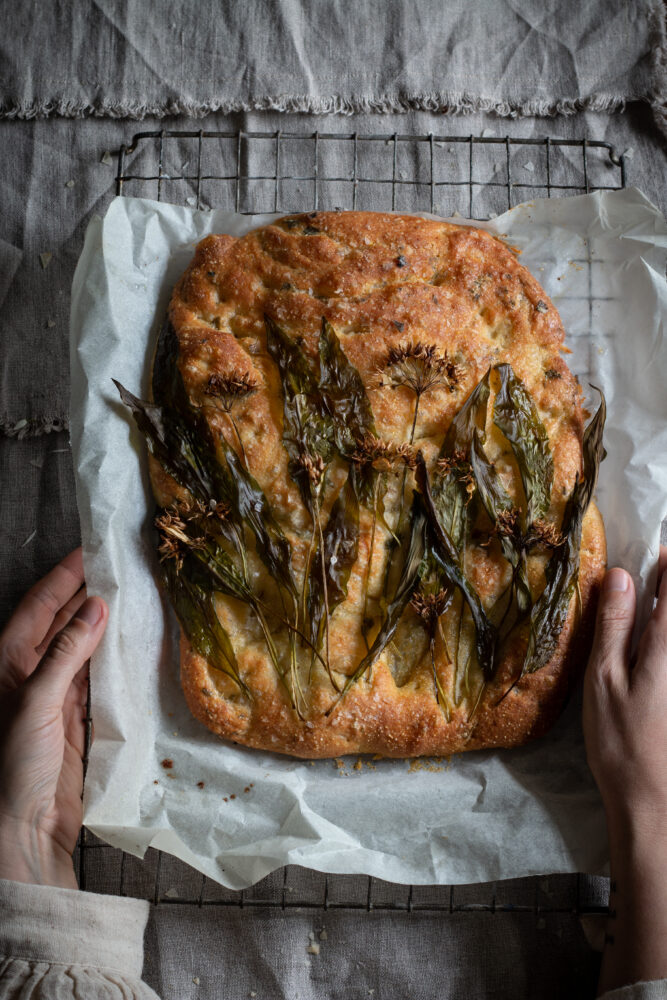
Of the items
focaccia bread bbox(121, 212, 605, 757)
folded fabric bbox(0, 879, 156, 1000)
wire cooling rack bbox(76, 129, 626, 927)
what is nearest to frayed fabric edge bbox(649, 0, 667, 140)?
wire cooling rack bbox(76, 129, 626, 927)

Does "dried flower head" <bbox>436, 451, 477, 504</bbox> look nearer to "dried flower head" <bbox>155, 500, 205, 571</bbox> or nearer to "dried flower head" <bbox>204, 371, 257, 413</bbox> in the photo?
"dried flower head" <bbox>204, 371, 257, 413</bbox>

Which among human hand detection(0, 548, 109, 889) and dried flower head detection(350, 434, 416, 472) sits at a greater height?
dried flower head detection(350, 434, 416, 472)

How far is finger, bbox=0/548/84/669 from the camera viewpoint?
312 centimetres

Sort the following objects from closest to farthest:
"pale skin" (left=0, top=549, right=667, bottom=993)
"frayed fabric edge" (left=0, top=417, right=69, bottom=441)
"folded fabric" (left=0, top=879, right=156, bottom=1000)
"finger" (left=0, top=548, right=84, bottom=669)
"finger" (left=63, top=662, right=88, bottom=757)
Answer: "folded fabric" (left=0, top=879, right=156, bottom=1000) < "pale skin" (left=0, top=549, right=667, bottom=993) < "finger" (left=63, top=662, right=88, bottom=757) < "finger" (left=0, top=548, right=84, bottom=669) < "frayed fabric edge" (left=0, top=417, right=69, bottom=441)

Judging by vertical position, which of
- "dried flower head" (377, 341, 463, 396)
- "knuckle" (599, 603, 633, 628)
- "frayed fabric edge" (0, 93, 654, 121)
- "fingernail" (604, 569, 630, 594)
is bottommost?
"knuckle" (599, 603, 633, 628)

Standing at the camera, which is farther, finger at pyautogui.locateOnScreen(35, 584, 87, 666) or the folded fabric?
finger at pyautogui.locateOnScreen(35, 584, 87, 666)

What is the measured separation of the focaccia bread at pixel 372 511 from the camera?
2684 millimetres

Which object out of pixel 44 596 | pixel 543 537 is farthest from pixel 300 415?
pixel 44 596

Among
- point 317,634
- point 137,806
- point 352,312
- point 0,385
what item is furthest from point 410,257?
point 137,806

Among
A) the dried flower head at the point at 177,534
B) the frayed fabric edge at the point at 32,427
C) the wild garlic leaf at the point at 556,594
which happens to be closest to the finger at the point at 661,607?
the wild garlic leaf at the point at 556,594

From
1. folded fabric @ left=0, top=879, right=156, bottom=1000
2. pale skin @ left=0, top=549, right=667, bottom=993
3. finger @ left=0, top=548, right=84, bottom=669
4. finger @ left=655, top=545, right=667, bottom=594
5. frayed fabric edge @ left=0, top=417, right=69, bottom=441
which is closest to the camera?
folded fabric @ left=0, top=879, right=156, bottom=1000

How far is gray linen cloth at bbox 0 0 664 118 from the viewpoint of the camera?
11.4 feet

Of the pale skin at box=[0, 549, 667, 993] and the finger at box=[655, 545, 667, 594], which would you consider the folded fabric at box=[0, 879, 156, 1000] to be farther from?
the finger at box=[655, 545, 667, 594]

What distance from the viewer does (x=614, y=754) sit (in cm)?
264
